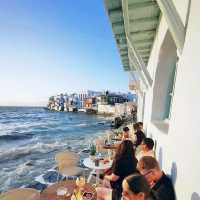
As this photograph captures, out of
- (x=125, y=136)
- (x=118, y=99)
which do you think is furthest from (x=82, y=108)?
(x=125, y=136)

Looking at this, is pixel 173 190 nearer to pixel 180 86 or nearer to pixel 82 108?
pixel 180 86

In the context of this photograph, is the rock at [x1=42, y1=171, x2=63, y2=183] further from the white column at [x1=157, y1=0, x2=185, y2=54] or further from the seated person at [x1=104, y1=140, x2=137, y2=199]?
the white column at [x1=157, y1=0, x2=185, y2=54]

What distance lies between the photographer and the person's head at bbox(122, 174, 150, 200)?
166 centimetres

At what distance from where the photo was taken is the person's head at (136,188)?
5.43 feet

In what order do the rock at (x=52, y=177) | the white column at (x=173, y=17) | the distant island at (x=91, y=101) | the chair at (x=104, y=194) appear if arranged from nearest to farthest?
the white column at (x=173, y=17) < the chair at (x=104, y=194) < the rock at (x=52, y=177) < the distant island at (x=91, y=101)

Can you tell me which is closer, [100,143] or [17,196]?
[17,196]

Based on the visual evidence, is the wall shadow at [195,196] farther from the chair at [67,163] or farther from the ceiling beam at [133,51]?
the chair at [67,163]

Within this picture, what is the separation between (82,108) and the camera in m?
92.7

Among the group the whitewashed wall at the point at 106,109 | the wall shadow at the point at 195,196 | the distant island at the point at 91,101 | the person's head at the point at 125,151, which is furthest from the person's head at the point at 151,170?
the whitewashed wall at the point at 106,109

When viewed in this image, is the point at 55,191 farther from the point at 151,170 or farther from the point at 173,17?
the point at 173,17

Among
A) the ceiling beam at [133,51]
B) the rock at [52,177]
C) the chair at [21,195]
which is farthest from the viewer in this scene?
the rock at [52,177]

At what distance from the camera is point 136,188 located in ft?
5.44

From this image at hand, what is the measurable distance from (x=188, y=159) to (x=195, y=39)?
1080 mm

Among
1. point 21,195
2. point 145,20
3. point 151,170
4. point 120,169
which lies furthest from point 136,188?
point 145,20
